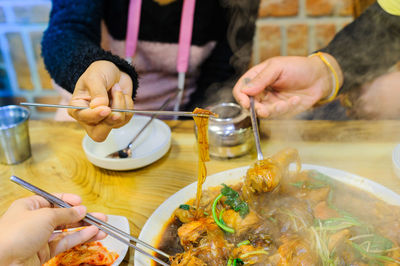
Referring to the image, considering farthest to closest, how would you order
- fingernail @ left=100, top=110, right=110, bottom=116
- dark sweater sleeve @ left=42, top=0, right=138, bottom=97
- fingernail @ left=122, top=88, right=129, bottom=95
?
dark sweater sleeve @ left=42, top=0, right=138, bottom=97, fingernail @ left=122, top=88, right=129, bottom=95, fingernail @ left=100, top=110, right=110, bottom=116

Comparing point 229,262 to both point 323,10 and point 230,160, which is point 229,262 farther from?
point 323,10

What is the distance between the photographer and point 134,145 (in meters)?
2.20

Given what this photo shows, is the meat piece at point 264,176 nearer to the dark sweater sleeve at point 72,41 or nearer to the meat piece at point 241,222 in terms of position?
the meat piece at point 241,222

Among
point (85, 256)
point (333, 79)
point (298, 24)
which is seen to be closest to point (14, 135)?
point (85, 256)

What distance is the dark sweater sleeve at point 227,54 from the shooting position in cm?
303

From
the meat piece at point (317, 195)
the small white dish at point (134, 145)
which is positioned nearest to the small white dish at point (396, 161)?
the meat piece at point (317, 195)

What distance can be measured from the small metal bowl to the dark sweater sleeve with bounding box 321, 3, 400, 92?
80cm

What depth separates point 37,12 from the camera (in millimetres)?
4082

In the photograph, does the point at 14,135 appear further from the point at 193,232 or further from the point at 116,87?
the point at 193,232

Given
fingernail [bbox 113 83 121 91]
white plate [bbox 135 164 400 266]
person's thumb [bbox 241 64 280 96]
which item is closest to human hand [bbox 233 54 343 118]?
person's thumb [bbox 241 64 280 96]

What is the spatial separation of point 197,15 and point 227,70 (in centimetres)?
56

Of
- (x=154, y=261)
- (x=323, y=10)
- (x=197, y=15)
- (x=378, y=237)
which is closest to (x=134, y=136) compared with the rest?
(x=154, y=261)

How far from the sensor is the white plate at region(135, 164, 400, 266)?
147 centimetres

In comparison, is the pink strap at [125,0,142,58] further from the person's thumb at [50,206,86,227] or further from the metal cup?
the person's thumb at [50,206,86,227]
